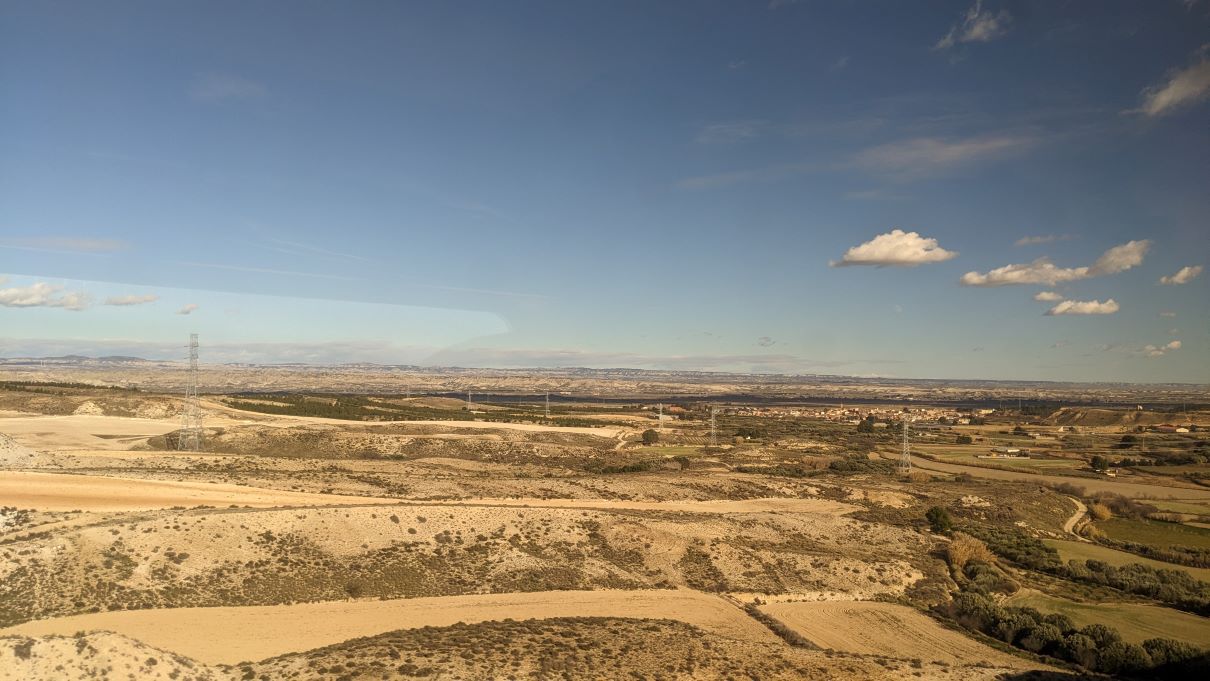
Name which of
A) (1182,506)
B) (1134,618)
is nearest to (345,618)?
(1134,618)

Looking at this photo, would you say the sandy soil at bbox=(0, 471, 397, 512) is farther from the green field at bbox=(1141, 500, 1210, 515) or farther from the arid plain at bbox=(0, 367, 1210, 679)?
the green field at bbox=(1141, 500, 1210, 515)

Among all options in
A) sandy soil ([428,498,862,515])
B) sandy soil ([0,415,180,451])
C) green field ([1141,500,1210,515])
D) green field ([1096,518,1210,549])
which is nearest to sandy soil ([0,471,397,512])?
sandy soil ([428,498,862,515])

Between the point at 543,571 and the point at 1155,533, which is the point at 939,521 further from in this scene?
the point at 543,571

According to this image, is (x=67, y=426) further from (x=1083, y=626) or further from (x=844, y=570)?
(x=1083, y=626)

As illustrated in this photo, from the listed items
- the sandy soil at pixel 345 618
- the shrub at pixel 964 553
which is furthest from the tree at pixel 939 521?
the sandy soil at pixel 345 618

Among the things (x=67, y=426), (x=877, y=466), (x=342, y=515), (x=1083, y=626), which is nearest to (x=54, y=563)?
(x=342, y=515)

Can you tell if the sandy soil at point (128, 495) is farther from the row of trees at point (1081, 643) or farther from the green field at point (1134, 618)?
the green field at point (1134, 618)
